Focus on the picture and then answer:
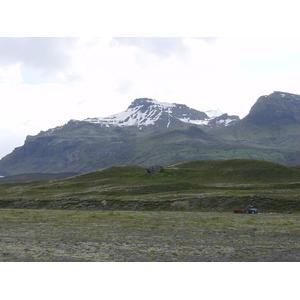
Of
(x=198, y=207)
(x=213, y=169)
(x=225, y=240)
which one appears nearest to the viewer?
(x=225, y=240)

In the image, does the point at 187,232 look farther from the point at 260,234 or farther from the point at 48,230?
the point at 48,230

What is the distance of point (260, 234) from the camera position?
3434cm

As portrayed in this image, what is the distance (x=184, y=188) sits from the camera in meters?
106

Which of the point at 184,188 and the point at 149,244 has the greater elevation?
the point at 149,244

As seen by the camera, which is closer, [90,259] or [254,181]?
[90,259]

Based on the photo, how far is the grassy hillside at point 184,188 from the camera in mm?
75125

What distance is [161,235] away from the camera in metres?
33.2

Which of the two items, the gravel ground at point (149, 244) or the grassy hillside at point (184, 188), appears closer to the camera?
the gravel ground at point (149, 244)

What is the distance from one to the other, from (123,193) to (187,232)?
223 feet

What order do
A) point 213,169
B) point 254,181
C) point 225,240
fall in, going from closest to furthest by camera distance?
point 225,240, point 254,181, point 213,169

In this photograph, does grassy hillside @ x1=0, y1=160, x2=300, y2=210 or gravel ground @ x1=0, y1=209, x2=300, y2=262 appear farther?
grassy hillside @ x1=0, y1=160, x2=300, y2=210

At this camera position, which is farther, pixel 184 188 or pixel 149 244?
pixel 184 188

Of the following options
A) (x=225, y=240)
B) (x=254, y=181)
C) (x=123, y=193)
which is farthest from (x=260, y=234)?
(x=254, y=181)

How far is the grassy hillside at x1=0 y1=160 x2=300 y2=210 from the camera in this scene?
7512 centimetres
